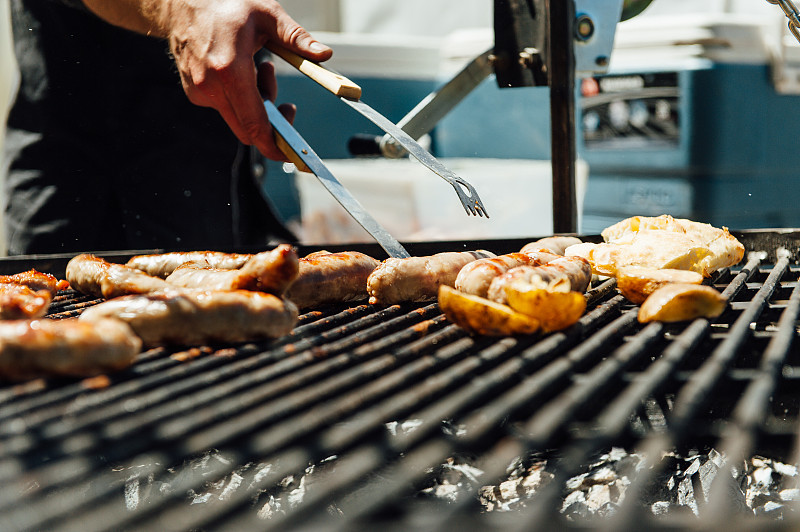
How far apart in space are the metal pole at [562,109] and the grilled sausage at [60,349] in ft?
6.90

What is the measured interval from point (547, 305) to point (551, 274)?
0.57ft

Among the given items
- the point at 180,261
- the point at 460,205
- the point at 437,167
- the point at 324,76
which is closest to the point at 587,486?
the point at 437,167

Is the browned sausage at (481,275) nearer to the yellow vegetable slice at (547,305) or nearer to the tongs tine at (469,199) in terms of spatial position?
the yellow vegetable slice at (547,305)

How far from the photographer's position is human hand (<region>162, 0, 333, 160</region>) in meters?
2.34

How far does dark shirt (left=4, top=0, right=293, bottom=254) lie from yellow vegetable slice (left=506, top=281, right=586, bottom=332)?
2.24 meters

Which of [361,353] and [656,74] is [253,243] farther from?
[361,353]

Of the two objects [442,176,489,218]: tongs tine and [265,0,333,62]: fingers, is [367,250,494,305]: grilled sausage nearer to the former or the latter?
[442,176,489,218]: tongs tine

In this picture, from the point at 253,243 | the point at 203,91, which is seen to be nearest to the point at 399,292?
the point at 203,91

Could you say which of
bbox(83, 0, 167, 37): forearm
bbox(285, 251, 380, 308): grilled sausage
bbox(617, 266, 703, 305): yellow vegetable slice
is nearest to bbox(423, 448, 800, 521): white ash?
bbox(617, 266, 703, 305): yellow vegetable slice

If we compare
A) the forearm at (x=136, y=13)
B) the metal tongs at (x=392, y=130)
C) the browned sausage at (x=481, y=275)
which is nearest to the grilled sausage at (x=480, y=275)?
the browned sausage at (x=481, y=275)

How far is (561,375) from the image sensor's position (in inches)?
49.0

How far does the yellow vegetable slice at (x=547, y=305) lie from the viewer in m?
1.52

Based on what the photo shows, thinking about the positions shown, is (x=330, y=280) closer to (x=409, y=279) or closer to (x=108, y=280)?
(x=409, y=279)

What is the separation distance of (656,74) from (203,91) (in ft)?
12.1
